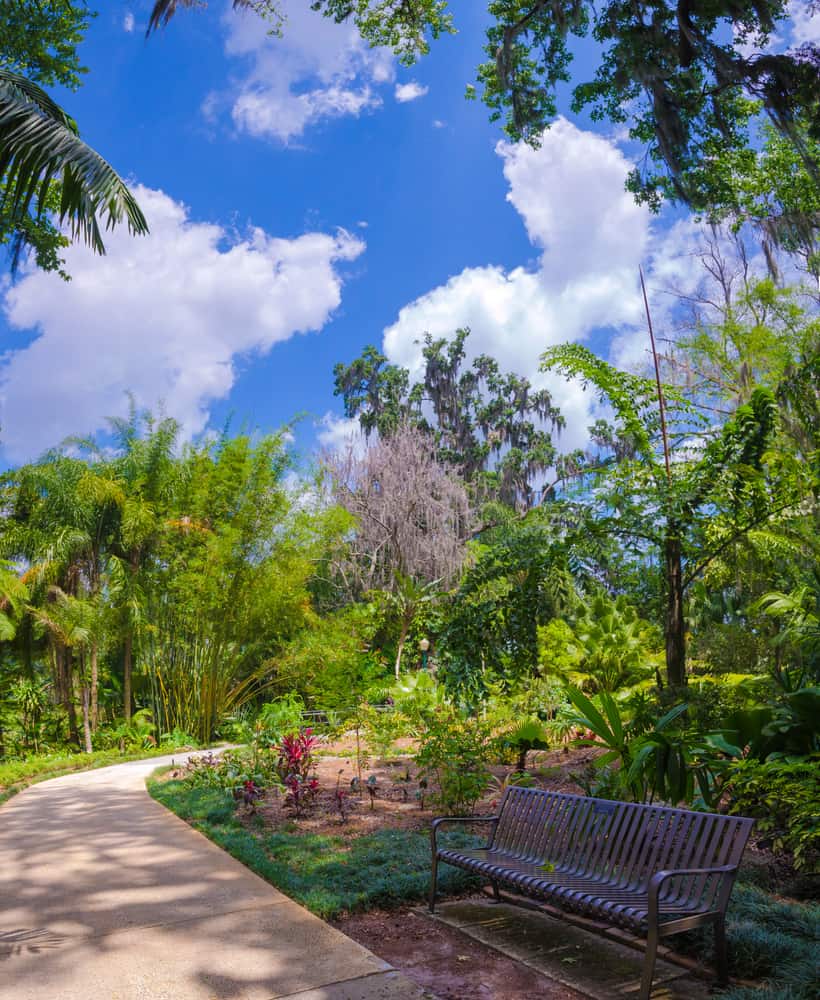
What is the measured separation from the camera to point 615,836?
388 centimetres

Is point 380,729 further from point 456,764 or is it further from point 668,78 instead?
point 668,78

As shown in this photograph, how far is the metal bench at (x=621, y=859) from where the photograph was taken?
315 centimetres

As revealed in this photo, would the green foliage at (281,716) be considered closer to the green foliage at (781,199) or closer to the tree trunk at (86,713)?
the tree trunk at (86,713)

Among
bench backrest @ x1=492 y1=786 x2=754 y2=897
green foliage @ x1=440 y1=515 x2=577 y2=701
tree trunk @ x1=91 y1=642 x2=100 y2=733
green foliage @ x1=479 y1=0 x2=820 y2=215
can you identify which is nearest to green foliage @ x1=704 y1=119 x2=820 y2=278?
green foliage @ x1=479 y1=0 x2=820 y2=215

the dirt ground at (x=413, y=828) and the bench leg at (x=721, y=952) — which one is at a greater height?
the bench leg at (x=721, y=952)

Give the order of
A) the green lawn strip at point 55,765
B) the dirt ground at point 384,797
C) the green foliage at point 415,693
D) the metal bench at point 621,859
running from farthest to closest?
the green foliage at point 415,693 → the green lawn strip at point 55,765 → the dirt ground at point 384,797 → the metal bench at point 621,859

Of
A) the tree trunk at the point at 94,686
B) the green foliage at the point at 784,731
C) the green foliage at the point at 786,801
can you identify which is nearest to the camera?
the green foliage at the point at 786,801

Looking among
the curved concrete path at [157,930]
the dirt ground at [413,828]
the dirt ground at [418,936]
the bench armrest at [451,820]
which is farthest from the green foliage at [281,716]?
the bench armrest at [451,820]

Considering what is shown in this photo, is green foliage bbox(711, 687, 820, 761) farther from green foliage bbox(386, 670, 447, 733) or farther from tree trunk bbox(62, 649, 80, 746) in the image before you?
tree trunk bbox(62, 649, 80, 746)

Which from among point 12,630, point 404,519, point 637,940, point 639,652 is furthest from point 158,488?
point 637,940

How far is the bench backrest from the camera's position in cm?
338

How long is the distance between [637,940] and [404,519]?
59.3ft

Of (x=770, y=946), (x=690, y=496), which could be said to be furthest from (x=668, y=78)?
(x=770, y=946)

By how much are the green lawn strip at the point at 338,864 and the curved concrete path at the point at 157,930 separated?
4.1 inches
